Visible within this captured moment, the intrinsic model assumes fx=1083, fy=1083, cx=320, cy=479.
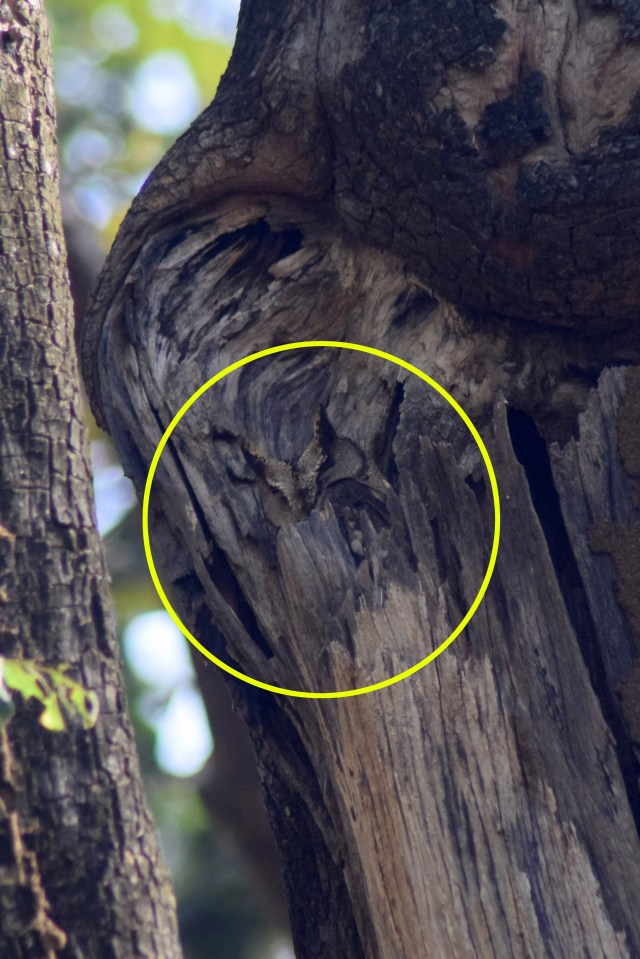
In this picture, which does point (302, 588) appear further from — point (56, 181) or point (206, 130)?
point (206, 130)

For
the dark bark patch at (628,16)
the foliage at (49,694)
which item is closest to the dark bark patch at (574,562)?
the dark bark patch at (628,16)

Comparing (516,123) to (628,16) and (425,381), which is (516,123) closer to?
(628,16)

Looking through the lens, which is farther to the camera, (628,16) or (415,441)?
(415,441)

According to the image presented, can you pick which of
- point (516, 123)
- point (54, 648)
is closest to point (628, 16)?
point (516, 123)

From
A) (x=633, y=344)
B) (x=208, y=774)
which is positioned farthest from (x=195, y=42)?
(x=633, y=344)

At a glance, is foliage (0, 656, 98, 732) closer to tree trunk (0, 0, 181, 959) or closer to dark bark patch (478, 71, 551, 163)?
tree trunk (0, 0, 181, 959)

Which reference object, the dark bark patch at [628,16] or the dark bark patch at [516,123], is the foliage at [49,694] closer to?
the dark bark patch at [516,123]
